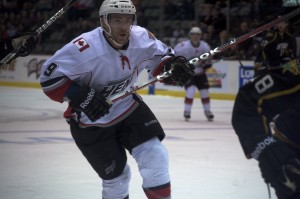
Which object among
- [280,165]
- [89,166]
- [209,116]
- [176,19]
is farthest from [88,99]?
[176,19]

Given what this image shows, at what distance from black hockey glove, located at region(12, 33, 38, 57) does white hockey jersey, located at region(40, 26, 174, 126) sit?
1.03 m

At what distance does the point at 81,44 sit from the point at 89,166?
273 centimetres

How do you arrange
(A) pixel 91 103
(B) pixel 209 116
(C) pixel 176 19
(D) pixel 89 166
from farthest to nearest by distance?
(C) pixel 176 19, (B) pixel 209 116, (D) pixel 89 166, (A) pixel 91 103

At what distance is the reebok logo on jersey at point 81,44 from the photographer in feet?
12.9

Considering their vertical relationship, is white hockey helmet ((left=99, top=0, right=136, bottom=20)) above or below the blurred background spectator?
above

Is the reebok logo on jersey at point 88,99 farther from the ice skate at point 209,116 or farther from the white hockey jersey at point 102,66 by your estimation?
the ice skate at point 209,116

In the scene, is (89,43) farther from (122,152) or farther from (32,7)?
(32,7)

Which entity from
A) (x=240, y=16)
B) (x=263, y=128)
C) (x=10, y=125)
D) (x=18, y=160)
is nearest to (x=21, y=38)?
(x=18, y=160)

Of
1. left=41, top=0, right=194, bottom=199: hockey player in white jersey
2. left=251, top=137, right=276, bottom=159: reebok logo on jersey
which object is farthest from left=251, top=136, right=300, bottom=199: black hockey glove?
left=41, top=0, right=194, bottom=199: hockey player in white jersey

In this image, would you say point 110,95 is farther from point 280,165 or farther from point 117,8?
point 280,165

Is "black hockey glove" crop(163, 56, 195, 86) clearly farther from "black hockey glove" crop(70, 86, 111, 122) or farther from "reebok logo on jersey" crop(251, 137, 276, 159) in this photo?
"reebok logo on jersey" crop(251, 137, 276, 159)

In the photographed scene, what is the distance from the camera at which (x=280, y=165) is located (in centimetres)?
261

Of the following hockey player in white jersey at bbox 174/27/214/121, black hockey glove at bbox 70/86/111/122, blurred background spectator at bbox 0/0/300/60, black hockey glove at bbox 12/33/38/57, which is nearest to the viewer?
black hockey glove at bbox 70/86/111/122

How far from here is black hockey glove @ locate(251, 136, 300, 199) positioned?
8.47ft
